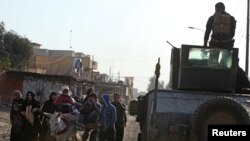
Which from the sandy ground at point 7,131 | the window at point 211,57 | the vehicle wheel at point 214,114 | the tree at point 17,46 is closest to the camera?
the vehicle wheel at point 214,114

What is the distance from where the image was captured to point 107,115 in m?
14.1

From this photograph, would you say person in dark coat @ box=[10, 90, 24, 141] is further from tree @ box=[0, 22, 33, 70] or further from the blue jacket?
tree @ box=[0, 22, 33, 70]

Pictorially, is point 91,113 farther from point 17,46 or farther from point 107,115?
point 17,46

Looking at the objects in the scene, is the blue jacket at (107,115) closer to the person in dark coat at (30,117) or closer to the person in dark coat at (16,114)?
the person in dark coat at (30,117)

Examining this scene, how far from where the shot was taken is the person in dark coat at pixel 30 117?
1329 cm

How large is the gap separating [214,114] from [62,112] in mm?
6756

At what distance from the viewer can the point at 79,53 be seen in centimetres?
9438

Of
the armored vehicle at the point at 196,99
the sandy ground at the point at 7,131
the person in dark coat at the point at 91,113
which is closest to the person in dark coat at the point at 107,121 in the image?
the person in dark coat at the point at 91,113

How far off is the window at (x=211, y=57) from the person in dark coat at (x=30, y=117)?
190 inches

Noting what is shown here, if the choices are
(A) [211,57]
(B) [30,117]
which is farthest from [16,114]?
(A) [211,57]

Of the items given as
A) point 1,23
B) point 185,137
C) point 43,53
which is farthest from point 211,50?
point 43,53

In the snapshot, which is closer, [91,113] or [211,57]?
[211,57]

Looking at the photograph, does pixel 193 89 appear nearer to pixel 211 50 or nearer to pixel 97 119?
pixel 211 50

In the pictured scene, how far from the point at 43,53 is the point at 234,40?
268ft
